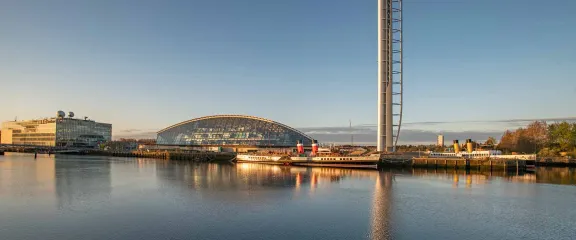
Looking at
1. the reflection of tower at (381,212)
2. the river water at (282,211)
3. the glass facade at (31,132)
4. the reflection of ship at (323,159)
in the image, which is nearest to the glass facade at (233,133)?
the reflection of ship at (323,159)

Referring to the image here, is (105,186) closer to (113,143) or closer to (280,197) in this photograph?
(280,197)

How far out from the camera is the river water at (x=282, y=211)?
73.1 ft

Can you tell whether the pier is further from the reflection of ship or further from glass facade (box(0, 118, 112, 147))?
glass facade (box(0, 118, 112, 147))

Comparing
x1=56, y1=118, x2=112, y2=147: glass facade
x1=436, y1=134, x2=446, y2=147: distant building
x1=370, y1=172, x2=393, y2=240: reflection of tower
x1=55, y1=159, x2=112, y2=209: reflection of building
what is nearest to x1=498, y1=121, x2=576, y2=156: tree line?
x1=436, y1=134, x2=446, y2=147: distant building

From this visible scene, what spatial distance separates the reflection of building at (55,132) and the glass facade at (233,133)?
190 ft

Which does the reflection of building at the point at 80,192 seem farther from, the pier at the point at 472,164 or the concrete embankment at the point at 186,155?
the concrete embankment at the point at 186,155

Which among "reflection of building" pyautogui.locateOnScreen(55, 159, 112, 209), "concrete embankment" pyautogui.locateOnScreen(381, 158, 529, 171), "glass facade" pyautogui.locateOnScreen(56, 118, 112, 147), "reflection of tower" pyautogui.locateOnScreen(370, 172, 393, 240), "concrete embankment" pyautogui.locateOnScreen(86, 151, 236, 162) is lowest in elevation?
"concrete embankment" pyautogui.locateOnScreen(86, 151, 236, 162)

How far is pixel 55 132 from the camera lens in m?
177

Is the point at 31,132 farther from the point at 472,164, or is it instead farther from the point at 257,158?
the point at 472,164

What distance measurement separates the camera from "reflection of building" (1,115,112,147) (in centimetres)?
17800

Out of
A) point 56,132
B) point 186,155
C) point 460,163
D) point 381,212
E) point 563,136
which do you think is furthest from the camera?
point 56,132

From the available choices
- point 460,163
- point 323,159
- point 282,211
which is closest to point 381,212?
point 282,211

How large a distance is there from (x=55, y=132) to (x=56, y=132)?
0.45 m

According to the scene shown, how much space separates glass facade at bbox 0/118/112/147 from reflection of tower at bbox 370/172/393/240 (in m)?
174
